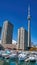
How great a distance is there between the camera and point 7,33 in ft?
502

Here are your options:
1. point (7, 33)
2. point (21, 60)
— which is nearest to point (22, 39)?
point (7, 33)

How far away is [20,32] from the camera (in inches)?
5861

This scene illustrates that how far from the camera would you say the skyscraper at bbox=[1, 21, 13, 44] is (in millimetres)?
145700

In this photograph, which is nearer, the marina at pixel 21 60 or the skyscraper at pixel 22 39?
the marina at pixel 21 60

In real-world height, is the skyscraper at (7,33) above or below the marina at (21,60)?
above

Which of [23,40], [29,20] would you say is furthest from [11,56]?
[29,20]

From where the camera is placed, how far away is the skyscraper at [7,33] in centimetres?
14570

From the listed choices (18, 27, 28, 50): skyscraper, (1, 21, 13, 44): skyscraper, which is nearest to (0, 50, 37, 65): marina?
(18, 27, 28, 50): skyscraper

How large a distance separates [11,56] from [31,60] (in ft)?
28.0

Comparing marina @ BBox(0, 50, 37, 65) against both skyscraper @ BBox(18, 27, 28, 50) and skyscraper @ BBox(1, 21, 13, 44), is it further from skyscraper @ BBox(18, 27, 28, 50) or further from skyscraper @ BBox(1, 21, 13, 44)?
skyscraper @ BBox(1, 21, 13, 44)

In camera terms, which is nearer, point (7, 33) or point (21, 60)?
point (21, 60)

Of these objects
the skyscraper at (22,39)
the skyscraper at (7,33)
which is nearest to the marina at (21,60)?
the skyscraper at (22,39)

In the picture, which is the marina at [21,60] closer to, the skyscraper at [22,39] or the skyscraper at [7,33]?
the skyscraper at [22,39]

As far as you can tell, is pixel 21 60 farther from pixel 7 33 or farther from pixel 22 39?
pixel 7 33
